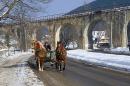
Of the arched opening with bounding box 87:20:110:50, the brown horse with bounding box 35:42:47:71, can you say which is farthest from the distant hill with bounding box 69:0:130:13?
the brown horse with bounding box 35:42:47:71

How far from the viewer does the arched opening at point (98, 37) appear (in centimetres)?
8296

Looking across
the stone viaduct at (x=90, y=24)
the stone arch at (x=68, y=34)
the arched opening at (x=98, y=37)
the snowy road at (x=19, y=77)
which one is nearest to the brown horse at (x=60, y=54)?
the snowy road at (x=19, y=77)

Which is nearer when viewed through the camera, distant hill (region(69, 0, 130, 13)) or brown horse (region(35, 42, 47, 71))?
brown horse (region(35, 42, 47, 71))

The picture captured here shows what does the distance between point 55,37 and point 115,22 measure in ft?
88.8

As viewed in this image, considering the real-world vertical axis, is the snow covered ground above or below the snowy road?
below

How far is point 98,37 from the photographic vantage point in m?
130

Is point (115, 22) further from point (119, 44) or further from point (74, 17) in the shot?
point (74, 17)

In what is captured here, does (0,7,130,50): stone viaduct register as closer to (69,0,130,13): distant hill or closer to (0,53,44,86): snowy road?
(69,0,130,13): distant hill

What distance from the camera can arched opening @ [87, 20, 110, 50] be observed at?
83.0 metres

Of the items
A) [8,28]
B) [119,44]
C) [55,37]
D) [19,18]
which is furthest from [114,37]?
[19,18]

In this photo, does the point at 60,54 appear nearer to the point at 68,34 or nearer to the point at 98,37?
the point at 68,34

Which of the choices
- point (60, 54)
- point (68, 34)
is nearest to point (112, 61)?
point (60, 54)

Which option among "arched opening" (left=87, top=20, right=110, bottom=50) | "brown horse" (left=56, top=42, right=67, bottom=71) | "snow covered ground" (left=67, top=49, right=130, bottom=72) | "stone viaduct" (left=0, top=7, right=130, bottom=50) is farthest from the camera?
"arched opening" (left=87, top=20, right=110, bottom=50)

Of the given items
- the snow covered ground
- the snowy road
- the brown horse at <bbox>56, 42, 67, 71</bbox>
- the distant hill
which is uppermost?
the distant hill
